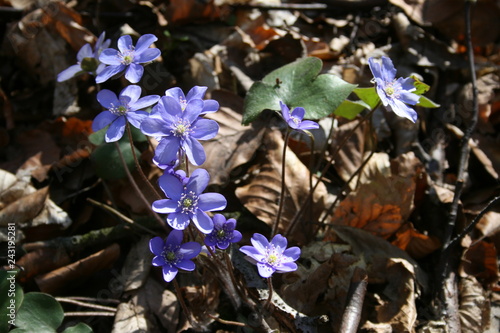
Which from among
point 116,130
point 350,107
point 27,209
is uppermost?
point 116,130

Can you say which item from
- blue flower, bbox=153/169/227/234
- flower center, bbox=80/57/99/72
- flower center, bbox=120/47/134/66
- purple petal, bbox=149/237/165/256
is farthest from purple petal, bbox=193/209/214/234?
flower center, bbox=80/57/99/72

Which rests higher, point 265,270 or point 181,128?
point 181,128

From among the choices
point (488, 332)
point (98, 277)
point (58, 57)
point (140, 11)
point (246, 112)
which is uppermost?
point (246, 112)

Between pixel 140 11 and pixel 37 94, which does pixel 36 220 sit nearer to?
pixel 37 94

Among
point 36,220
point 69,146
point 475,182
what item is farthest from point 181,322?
point 475,182

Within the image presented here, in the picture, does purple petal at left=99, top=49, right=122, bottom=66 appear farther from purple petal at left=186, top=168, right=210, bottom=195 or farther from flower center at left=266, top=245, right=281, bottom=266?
flower center at left=266, top=245, right=281, bottom=266

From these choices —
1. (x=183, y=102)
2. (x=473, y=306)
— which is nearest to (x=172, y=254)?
(x=183, y=102)

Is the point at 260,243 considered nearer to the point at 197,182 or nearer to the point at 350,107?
the point at 197,182

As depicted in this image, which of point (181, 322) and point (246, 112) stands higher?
point (246, 112)
